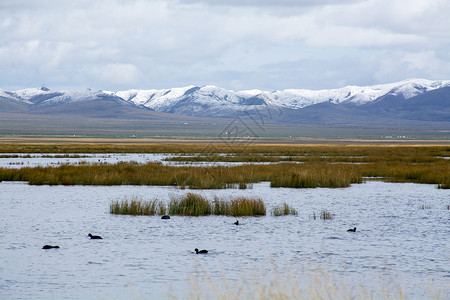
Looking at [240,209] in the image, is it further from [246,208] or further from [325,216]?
[325,216]

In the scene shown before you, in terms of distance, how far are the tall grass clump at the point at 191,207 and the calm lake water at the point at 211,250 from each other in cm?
66

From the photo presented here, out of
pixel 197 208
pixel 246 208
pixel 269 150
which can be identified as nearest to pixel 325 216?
pixel 246 208

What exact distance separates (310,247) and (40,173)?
72.1ft

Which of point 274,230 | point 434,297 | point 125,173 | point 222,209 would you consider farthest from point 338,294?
point 125,173

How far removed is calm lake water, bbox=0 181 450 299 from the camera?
13523mm

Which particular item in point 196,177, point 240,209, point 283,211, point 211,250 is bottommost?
point 211,250

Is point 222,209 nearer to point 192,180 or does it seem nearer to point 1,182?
point 192,180

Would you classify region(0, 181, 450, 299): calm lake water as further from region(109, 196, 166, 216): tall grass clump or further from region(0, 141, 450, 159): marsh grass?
region(0, 141, 450, 159): marsh grass

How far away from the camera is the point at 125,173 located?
36594mm

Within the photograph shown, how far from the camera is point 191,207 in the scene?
22891 mm

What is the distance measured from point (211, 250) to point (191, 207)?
613 cm

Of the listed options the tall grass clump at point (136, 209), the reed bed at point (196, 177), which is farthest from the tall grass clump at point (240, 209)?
the reed bed at point (196, 177)

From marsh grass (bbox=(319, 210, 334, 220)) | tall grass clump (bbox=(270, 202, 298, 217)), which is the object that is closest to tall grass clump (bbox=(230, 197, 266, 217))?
tall grass clump (bbox=(270, 202, 298, 217))

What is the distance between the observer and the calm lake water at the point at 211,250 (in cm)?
1352
